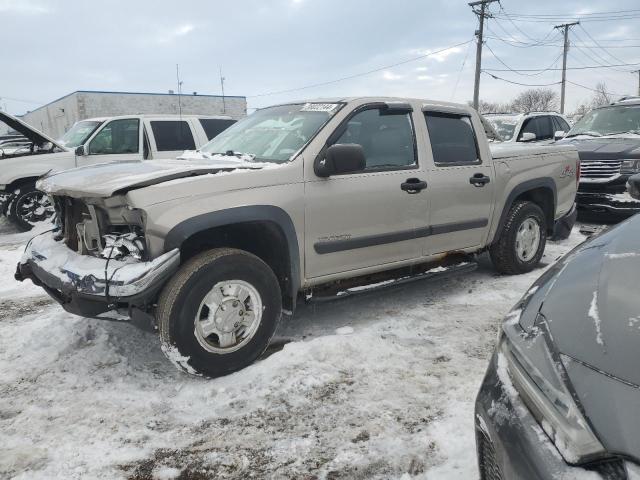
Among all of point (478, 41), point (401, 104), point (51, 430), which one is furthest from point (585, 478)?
point (478, 41)

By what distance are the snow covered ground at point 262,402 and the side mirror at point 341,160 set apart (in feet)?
3.34

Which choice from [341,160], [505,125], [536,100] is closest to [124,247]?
[341,160]

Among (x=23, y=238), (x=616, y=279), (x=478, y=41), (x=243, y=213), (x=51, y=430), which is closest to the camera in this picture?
(x=616, y=279)

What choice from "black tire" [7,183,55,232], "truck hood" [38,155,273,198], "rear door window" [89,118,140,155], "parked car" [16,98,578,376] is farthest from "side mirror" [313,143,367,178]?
"black tire" [7,183,55,232]

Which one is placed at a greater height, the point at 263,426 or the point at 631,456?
the point at 631,456

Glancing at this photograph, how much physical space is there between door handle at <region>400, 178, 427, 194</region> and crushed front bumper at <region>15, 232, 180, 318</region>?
6.29 ft

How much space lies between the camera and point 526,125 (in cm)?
1097

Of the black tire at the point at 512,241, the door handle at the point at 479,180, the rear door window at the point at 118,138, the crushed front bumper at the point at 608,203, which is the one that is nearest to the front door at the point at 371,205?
the door handle at the point at 479,180

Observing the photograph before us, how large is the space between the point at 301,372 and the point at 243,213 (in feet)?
3.53

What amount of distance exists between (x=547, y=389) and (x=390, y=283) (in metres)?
2.61

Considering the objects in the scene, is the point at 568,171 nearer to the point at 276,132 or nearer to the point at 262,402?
the point at 276,132

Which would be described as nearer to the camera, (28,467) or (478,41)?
(28,467)

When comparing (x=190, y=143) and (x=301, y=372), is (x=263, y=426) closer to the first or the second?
(x=301, y=372)

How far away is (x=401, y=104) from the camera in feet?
14.1
